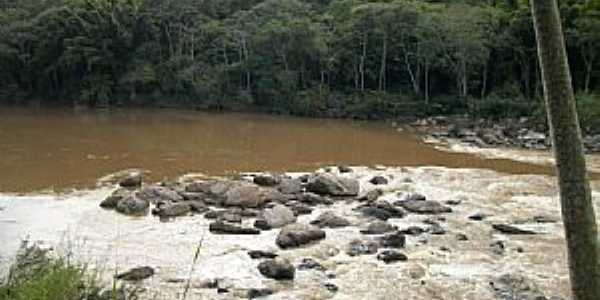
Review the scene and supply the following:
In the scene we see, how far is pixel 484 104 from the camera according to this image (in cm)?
3167

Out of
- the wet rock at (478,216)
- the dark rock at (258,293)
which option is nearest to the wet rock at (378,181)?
the wet rock at (478,216)

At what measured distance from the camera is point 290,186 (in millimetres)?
17000

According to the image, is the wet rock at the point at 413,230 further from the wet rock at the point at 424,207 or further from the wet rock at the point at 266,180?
the wet rock at the point at 266,180

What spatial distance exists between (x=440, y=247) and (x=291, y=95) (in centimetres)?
2395

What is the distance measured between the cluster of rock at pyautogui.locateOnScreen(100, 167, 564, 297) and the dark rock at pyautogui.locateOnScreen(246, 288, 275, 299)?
0.63 metres

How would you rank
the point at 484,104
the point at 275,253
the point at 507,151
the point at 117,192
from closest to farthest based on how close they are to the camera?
the point at 275,253 → the point at 117,192 → the point at 507,151 → the point at 484,104

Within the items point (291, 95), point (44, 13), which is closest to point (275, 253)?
point (291, 95)

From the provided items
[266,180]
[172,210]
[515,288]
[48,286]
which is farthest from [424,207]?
[48,286]

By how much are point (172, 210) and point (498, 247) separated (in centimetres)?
594

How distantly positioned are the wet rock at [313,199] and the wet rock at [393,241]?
3.28 metres

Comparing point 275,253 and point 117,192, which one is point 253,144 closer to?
point 117,192

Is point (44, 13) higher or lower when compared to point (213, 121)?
higher

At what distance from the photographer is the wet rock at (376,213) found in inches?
575

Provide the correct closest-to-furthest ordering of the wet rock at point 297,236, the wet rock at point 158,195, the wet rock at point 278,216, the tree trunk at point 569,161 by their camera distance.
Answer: the tree trunk at point 569,161 < the wet rock at point 297,236 < the wet rock at point 278,216 < the wet rock at point 158,195
